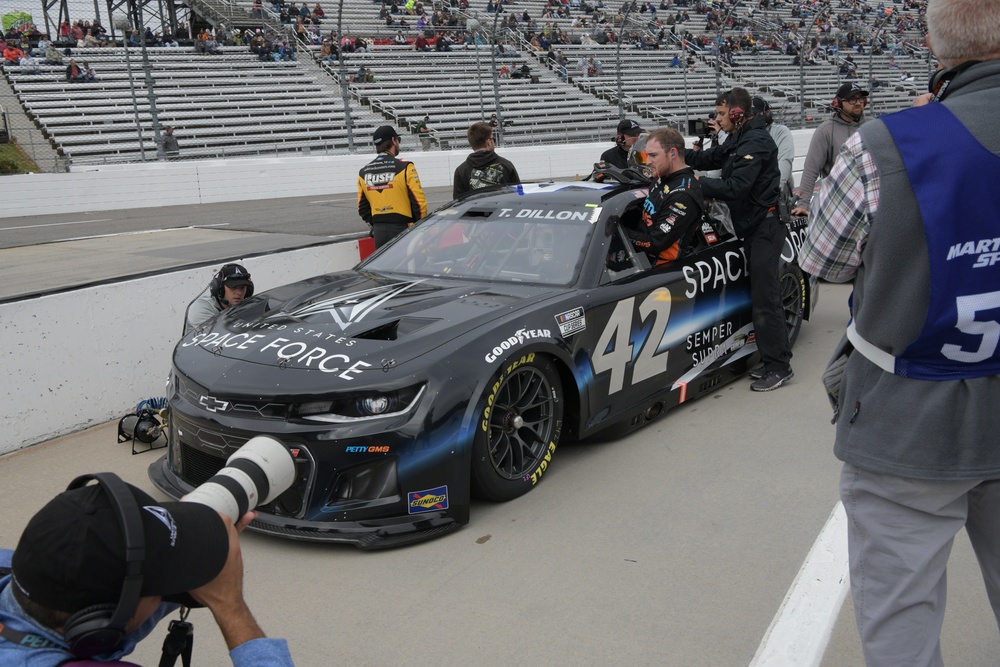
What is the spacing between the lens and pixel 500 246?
5.20 meters

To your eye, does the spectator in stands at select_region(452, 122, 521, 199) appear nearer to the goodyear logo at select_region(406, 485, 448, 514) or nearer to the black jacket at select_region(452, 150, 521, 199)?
the black jacket at select_region(452, 150, 521, 199)

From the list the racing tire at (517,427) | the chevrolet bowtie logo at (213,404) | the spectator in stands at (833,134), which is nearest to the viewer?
the chevrolet bowtie logo at (213,404)

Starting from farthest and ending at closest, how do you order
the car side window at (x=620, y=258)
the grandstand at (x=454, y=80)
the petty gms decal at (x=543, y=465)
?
the grandstand at (x=454, y=80)
the car side window at (x=620, y=258)
the petty gms decal at (x=543, y=465)

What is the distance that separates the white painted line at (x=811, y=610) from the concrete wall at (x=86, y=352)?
14.1 ft

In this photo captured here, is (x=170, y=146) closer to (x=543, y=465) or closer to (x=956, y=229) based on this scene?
(x=543, y=465)

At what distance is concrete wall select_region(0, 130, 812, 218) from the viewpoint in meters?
18.8

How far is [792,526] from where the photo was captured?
388 cm

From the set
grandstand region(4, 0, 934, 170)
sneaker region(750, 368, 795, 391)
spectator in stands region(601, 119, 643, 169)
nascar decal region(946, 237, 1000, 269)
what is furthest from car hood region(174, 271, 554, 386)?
grandstand region(4, 0, 934, 170)

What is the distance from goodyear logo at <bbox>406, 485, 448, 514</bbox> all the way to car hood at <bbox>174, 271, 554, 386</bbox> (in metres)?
0.54

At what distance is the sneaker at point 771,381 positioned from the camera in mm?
5871

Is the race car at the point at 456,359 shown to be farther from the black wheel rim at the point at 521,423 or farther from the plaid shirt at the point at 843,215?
the plaid shirt at the point at 843,215

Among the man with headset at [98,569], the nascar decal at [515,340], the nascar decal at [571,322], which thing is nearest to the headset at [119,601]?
the man with headset at [98,569]

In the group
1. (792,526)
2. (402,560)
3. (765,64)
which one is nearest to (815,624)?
(792,526)

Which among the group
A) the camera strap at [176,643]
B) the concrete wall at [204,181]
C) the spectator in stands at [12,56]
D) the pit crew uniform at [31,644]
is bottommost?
the concrete wall at [204,181]
